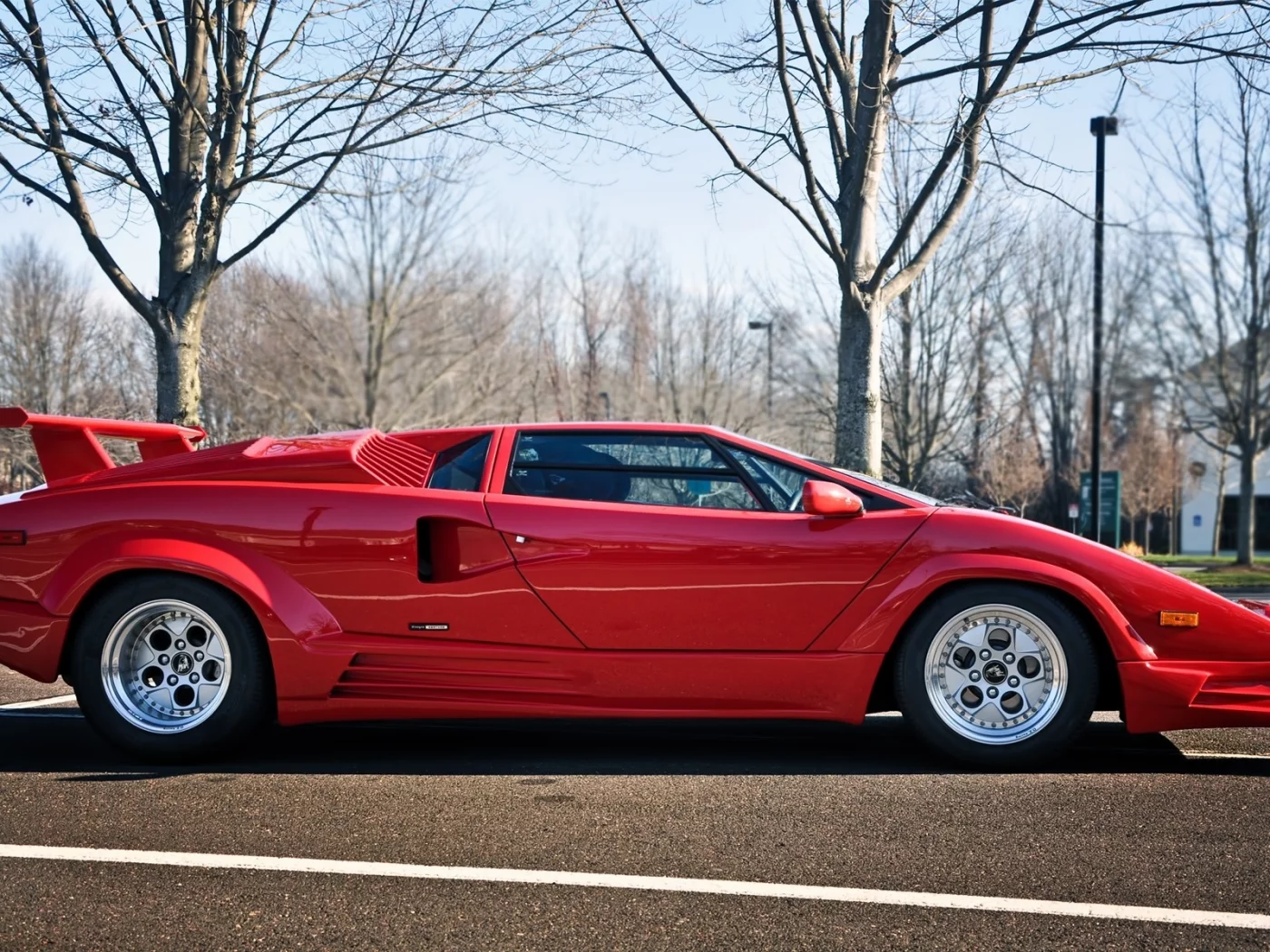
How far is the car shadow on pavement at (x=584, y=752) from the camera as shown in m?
4.42

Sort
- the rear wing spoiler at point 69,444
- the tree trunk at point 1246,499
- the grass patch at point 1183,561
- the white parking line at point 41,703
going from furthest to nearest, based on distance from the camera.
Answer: the grass patch at point 1183,561 < the tree trunk at point 1246,499 < the white parking line at point 41,703 < the rear wing spoiler at point 69,444

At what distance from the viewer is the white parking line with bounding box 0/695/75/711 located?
589cm

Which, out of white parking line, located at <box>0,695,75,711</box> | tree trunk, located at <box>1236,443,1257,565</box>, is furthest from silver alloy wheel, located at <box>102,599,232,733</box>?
tree trunk, located at <box>1236,443,1257,565</box>

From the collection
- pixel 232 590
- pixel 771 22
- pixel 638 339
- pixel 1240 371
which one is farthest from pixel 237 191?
pixel 1240 371

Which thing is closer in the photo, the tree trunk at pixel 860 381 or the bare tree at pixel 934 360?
the tree trunk at pixel 860 381

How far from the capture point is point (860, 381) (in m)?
9.52

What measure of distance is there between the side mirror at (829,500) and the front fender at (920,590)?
262mm

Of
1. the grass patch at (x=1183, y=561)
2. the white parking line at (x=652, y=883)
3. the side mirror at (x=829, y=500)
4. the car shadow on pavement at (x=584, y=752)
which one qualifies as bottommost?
the grass patch at (x=1183, y=561)

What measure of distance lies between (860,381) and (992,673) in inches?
210

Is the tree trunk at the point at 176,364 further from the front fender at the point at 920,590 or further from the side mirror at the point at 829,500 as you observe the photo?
the front fender at the point at 920,590

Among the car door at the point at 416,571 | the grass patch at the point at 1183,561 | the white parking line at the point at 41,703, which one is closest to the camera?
the car door at the point at 416,571

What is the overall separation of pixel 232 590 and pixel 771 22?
6880 millimetres

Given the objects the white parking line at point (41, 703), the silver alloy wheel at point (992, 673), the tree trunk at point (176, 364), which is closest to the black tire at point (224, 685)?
the white parking line at point (41, 703)

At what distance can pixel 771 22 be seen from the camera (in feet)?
30.8
